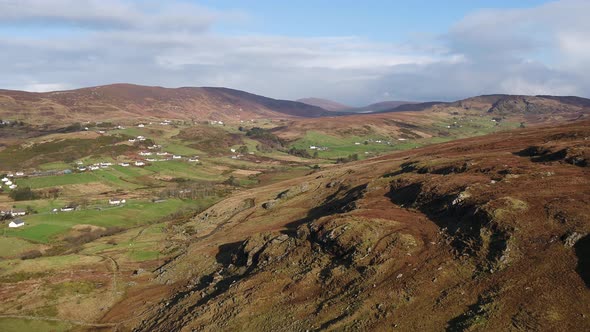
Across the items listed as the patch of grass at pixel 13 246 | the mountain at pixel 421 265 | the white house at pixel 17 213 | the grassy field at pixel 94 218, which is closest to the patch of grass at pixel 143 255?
the mountain at pixel 421 265

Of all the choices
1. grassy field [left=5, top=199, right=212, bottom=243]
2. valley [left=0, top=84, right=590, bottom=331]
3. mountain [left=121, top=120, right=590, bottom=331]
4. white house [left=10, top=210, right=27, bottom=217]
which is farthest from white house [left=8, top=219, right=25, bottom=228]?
mountain [left=121, top=120, right=590, bottom=331]

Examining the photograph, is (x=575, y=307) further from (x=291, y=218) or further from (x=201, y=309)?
(x=291, y=218)

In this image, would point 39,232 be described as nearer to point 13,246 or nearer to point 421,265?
point 13,246

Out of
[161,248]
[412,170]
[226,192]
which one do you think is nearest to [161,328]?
[161,248]

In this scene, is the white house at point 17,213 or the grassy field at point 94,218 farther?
the white house at point 17,213

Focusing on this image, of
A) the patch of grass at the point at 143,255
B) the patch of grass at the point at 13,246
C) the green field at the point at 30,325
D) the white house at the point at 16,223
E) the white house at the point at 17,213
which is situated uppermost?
the white house at the point at 16,223

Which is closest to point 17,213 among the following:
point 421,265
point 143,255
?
point 143,255

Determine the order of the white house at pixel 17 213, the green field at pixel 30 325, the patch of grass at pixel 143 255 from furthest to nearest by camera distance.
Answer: the white house at pixel 17 213 < the patch of grass at pixel 143 255 < the green field at pixel 30 325

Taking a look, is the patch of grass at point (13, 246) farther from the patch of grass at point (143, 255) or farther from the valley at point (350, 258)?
the patch of grass at point (143, 255)
